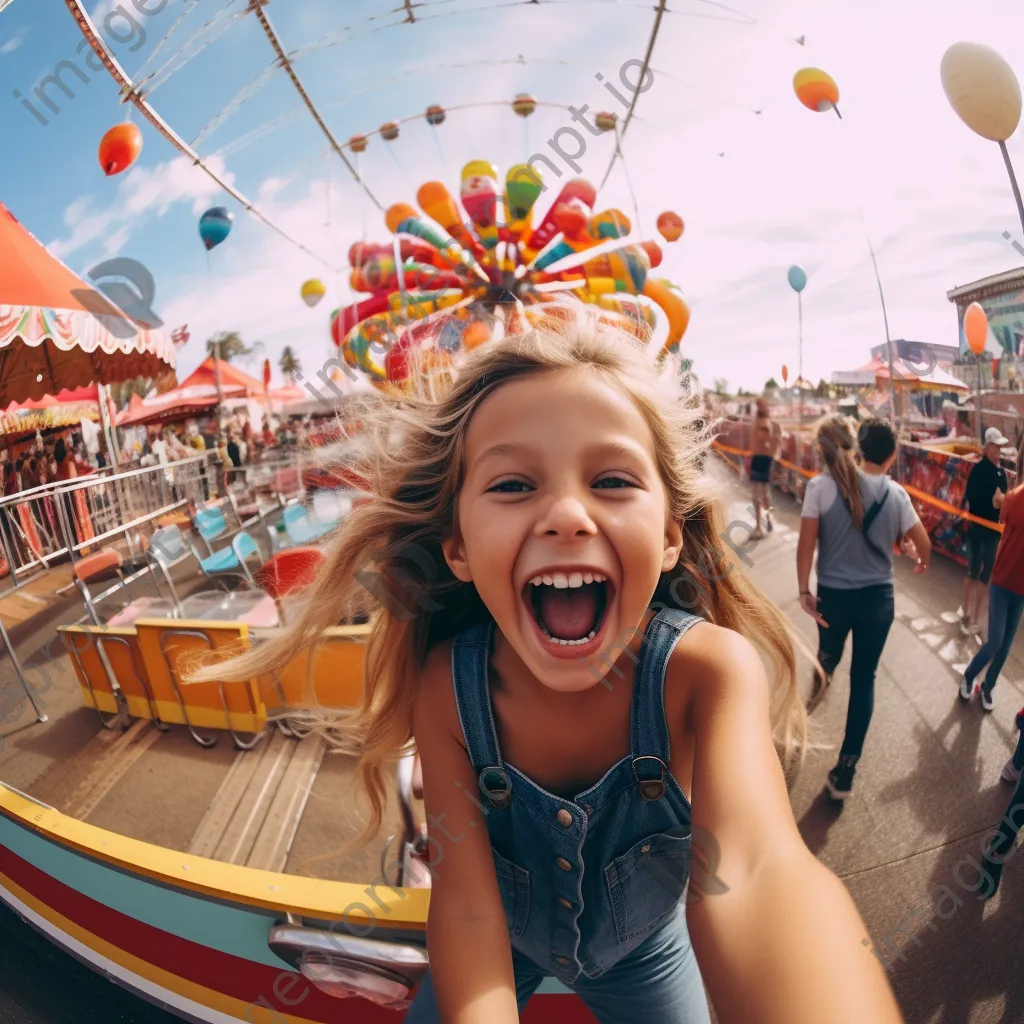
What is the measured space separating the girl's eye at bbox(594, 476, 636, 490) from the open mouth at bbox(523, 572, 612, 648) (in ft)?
0.44

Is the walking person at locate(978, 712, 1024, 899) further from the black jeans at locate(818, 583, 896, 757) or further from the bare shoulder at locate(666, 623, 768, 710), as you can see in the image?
the bare shoulder at locate(666, 623, 768, 710)

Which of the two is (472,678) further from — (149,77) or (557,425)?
(149,77)

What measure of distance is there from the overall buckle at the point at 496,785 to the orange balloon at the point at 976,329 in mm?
7887

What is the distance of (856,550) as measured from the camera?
2424 millimetres

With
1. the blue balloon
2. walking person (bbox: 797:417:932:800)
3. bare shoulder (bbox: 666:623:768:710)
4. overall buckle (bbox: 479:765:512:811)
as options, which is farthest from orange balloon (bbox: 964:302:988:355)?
the blue balloon

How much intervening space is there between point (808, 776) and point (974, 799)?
604 mm

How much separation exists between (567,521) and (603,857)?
23.1 inches

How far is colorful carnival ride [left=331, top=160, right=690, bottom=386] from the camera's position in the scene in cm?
673

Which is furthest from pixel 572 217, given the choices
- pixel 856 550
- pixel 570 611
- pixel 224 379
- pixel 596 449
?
pixel 224 379

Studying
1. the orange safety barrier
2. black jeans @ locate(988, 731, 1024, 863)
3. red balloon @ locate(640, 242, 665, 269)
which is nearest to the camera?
black jeans @ locate(988, 731, 1024, 863)

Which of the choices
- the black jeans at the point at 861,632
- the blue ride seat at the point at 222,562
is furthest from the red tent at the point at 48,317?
the black jeans at the point at 861,632

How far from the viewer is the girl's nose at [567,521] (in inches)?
31.8

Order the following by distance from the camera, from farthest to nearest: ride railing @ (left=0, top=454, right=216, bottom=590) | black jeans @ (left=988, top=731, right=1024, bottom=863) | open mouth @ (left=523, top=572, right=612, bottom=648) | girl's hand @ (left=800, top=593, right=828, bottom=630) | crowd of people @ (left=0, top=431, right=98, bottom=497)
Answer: crowd of people @ (left=0, top=431, right=98, bottom=497), ride railing @ (left=0, top=454, right=216, bottom=590), girl's hand @ (left=800, top=593, right=828, bottom=630), black jeans @ (left=988, top=731, right=1024, bottom=863), open mouth @ (left=523, top=572, right=612, bottom=648)

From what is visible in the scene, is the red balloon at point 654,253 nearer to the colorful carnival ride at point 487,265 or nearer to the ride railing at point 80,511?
the colorful carnival ride at point 487,265
